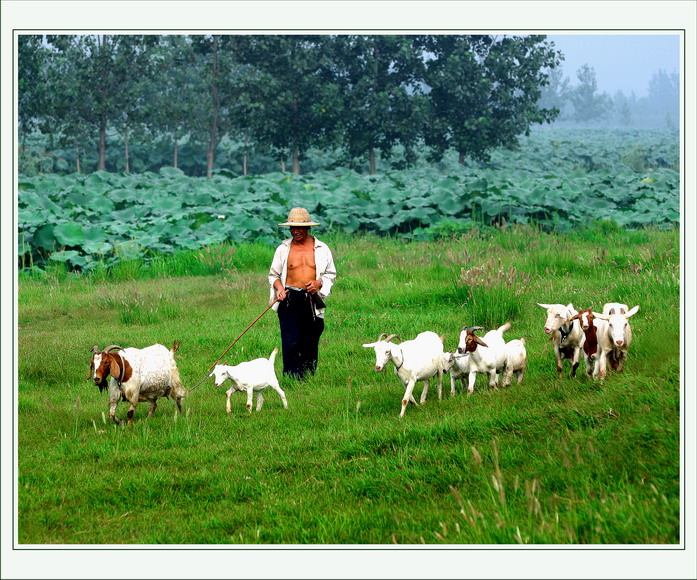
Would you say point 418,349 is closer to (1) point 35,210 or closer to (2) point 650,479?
(2) point 650,479

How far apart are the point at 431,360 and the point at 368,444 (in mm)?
1191

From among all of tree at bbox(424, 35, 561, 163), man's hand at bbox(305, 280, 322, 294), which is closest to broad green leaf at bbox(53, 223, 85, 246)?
man's hand at bbox(305, 280, 322, 294)

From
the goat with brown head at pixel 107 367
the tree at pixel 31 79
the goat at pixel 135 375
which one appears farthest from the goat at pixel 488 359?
the tree at pixel 31 79

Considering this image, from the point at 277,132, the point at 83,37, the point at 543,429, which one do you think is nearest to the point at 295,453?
the point at 543,429

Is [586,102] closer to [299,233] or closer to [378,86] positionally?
[378,86]

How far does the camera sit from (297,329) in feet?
33.5

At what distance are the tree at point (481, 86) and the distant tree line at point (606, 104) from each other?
171ft

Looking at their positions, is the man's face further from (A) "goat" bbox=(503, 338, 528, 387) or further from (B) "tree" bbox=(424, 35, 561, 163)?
(B) "tree" bbox=(424, 35, 561, 163)

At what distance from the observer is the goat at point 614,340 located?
7.71 metres

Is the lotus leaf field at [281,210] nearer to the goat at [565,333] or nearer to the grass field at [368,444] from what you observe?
the grass field at [368,444]

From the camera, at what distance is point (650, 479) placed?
5.68 m

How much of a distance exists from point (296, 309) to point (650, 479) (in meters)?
5.37

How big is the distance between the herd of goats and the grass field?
9.5 inches

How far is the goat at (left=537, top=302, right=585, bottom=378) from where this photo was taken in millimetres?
8289
